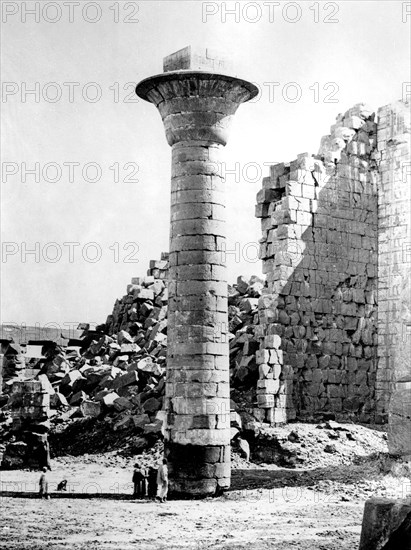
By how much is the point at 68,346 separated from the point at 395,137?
38.1ft

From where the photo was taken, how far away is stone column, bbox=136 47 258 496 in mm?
14125

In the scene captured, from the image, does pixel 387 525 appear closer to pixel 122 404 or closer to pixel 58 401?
pixel 122 404

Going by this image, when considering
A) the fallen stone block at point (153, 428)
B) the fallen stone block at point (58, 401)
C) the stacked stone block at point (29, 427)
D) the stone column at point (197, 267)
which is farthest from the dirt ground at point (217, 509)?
the fallen stone block at point (58, 401)

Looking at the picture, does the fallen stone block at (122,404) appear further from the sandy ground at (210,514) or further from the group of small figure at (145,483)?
the group of small figure at (145,483)

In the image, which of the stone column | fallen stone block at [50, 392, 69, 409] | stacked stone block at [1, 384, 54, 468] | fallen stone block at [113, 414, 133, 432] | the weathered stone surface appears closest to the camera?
the weathered stone surface

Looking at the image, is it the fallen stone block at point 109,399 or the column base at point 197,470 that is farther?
the fallen stone block at point 109,399

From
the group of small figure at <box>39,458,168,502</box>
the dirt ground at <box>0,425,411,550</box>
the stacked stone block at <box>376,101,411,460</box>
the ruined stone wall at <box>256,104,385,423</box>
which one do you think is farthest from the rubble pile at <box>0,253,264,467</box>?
the stacked stone block at <box>376,101,411,460</box>

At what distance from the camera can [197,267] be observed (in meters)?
14.4

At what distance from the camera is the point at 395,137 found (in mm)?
21297

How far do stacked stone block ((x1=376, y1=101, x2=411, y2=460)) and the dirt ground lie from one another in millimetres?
3538

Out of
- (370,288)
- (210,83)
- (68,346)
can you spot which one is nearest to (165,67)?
(210,83)

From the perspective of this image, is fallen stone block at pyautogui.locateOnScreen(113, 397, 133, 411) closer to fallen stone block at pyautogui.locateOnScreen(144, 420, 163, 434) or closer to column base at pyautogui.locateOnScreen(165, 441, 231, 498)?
fallen stone block at pyautogui.locateOnScreen(144, 420, 163, 434)

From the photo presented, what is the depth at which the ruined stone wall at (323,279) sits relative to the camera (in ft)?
63.9

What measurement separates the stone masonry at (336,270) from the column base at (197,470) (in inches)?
187
